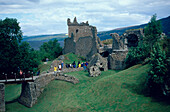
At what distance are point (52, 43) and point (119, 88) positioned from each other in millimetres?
65890

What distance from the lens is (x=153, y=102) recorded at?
15188mm

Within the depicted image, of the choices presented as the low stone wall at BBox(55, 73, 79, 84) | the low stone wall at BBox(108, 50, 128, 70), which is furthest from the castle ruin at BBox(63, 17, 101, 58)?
the low stone wall at BBox(55, 73, 79, 84)

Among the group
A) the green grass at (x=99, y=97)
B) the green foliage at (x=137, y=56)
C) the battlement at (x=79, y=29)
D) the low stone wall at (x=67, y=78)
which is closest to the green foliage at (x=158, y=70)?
the green grass at (x=99, y=97)

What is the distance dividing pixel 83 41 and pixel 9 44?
56.4ft

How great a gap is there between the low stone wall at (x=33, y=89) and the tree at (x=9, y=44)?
9.79m

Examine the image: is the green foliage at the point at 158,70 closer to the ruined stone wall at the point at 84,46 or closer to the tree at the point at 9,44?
the tree at the point at 9,44

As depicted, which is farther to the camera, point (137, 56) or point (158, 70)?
point (137, 56)

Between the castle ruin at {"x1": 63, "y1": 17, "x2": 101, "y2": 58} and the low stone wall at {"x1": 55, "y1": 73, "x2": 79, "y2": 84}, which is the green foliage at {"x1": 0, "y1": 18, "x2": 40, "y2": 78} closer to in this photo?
the low stone wall at {"x1": 55, "y1": 73, "x2": 79, "y2": 84}

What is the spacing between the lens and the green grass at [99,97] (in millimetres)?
15833

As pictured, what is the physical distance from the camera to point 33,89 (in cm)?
2498

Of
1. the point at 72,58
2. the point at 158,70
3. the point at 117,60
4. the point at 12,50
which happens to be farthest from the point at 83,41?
the point at 158,70

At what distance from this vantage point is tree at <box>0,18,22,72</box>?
3403cm

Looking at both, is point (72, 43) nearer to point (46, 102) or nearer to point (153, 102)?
point (46, 102)

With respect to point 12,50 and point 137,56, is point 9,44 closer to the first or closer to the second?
point 12,50
